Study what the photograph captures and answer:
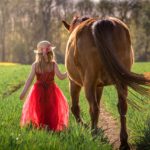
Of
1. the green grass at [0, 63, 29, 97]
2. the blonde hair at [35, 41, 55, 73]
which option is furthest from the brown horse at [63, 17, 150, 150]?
the green grass at [0, 63, 29, 97]

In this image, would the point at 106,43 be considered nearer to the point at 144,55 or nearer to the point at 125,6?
the point at 125,6

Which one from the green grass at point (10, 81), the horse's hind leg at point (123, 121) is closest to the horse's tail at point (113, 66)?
the horse's hind leg at point (123, 121)

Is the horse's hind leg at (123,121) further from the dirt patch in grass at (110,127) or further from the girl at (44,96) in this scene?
the girl at (44,96)

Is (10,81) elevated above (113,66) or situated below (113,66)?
below

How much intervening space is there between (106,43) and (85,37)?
Answer: 40cm

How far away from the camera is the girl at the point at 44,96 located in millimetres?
7070

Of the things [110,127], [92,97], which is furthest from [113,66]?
[110,127]

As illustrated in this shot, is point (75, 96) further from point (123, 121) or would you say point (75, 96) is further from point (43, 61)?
point (123, 121)

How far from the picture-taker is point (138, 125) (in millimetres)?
6789

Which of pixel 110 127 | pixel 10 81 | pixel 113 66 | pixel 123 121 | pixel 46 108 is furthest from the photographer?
pixel 10 81

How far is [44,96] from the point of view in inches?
283

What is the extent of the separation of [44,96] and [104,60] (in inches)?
68.4

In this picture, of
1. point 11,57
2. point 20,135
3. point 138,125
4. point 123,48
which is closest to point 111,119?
point 138,125

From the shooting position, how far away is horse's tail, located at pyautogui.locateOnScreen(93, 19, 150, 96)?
5.65 meters
